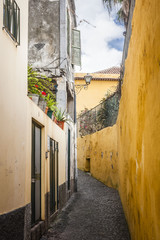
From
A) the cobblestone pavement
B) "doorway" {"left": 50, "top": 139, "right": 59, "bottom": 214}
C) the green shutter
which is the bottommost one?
the cobblestone pavement

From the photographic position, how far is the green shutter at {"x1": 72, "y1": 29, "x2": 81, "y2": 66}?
1272 centimetres

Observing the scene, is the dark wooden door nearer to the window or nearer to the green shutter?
the window

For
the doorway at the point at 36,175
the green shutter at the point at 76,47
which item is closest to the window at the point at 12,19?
the doorway at the point at 36,175

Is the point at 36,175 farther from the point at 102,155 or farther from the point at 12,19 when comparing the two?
the point at 102,155

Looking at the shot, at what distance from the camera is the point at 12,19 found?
13.8 feet

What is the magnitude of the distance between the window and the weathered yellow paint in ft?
24.9

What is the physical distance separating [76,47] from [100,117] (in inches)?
171

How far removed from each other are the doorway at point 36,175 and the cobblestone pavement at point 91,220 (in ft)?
1.73

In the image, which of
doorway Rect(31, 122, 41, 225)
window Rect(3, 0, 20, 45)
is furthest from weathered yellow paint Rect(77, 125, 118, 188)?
window Rect(3, 0, 20, 45)

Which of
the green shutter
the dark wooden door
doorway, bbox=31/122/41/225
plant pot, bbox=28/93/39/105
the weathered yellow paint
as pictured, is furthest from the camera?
the green shutter

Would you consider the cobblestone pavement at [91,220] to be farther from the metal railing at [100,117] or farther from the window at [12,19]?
the metal railing at [100,117]

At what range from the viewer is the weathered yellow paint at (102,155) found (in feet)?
38.8

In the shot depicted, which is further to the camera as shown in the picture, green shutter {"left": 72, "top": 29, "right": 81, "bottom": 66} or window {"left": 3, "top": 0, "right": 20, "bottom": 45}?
green shutter {"left": 72, "top": 29, "right": 81, "bottom": 66}

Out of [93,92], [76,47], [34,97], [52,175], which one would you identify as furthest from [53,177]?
[93,92]
